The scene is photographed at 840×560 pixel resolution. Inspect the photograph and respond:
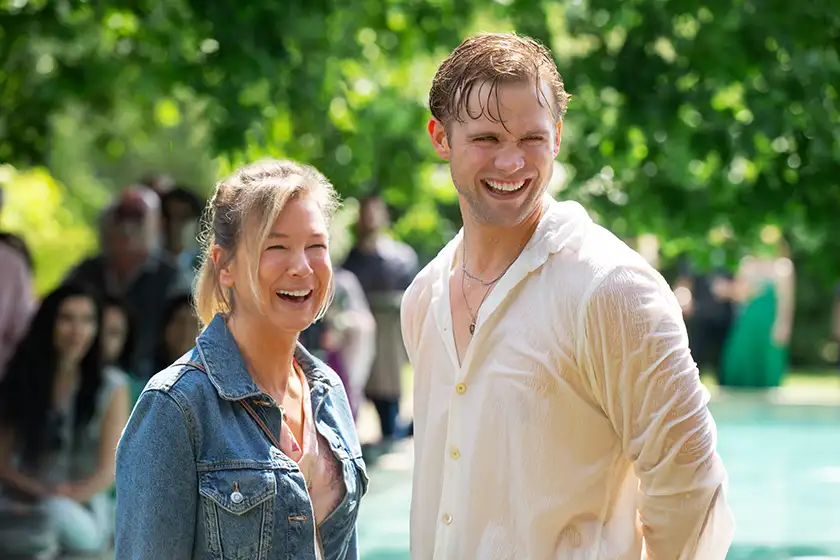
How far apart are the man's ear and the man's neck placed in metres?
0.15

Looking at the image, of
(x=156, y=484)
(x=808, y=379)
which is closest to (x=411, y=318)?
(x=156, y=484)

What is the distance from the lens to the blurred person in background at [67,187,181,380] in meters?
8.57

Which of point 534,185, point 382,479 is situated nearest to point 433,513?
point 534,185

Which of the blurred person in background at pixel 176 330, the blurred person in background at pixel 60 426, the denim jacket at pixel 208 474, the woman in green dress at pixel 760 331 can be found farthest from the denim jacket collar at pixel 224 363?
the woman in green dress at pixel 760 331

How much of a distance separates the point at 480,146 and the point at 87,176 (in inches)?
1633

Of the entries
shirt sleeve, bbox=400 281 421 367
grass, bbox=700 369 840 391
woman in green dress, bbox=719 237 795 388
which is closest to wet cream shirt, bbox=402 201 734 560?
shirt sleeve, bbox=400 281 421 367

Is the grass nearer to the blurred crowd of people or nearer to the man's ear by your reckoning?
the blurred crowd of people

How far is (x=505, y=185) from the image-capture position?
280 cm

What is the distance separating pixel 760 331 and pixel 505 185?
50.0 feet

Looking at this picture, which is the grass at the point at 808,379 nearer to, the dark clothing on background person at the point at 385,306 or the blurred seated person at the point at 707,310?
the blurred seated person at the point at 707,310

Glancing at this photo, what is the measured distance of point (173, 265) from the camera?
883 cm

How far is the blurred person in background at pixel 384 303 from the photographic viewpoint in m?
11.3

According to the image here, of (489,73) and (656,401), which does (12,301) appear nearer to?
(489,73)

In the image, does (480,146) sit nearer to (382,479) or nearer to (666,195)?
(666,195)
